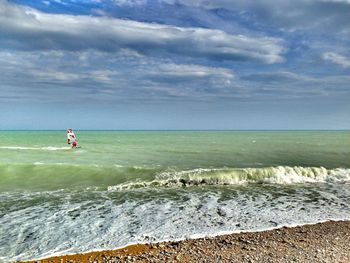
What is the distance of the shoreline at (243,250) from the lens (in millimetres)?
7398

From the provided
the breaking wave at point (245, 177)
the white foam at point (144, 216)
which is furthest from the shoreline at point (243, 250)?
the breaking wave at point (245, 177)

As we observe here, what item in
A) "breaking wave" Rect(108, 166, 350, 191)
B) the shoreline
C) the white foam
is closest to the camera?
the shoreline

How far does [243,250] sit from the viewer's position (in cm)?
787

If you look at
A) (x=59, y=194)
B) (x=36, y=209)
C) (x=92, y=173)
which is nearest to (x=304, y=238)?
(x=36, y=209)

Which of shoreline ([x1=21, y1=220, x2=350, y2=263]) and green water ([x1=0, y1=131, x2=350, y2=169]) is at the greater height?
shoreline ([x1=21, y1=220, x2=350, y2=263])

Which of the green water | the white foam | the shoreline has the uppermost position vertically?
the shoreline

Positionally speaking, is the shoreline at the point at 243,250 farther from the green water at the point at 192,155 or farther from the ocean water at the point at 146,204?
the green water at the point at 192,155

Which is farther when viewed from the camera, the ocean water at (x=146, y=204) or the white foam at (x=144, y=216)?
the ocean water at (x=146, y=204)

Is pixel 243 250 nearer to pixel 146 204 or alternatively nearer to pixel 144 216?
pixel 144 216

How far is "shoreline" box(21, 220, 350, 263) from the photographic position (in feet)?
24.3

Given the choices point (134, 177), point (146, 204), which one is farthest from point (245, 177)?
point (146, 204)

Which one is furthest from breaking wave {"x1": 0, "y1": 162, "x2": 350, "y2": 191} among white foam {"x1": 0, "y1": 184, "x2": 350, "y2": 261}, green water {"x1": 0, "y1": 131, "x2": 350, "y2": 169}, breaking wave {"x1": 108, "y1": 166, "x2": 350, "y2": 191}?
green water {"x1": 0, "y1": 131, "x2": 350, "y2": 169}

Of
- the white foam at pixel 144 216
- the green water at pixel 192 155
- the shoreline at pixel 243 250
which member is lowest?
the green water at pixel 192 155

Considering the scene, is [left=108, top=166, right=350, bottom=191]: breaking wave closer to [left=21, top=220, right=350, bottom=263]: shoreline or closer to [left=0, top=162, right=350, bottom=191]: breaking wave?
Answer: [left=0, top=162, right=350, bottom=191]: breaking wave
